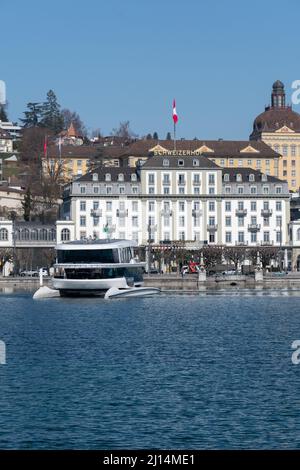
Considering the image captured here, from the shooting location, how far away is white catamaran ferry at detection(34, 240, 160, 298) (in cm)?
9525

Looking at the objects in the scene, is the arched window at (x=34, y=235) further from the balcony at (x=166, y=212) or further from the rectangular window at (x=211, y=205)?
the rectangular window at (x=211, y=205)

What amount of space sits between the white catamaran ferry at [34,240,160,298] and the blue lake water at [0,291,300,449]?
68.2 ft

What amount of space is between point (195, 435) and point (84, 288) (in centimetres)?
6182

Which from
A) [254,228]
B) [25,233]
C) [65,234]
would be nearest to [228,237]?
[254,228]

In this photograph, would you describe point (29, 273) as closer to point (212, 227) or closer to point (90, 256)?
point (212, 227)

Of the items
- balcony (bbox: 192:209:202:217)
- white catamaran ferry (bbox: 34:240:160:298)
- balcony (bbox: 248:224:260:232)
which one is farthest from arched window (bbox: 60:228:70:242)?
white catamaran ferry (bbox: 34:240:160:298)

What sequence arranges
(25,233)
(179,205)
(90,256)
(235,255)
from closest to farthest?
(90,256) < (235,255) < (179,205) < (25,233)

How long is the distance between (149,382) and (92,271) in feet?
172

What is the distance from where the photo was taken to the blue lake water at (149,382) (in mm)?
34500

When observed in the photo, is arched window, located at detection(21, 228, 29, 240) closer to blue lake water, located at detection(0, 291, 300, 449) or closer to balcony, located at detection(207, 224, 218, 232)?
balcony, located at detection(207, 224, 218, 232)

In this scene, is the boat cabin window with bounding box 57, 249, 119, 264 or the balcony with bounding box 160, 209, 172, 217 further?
the balcony with bounding box 160, 209, 172, 217

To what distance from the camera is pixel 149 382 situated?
43.5 meters
